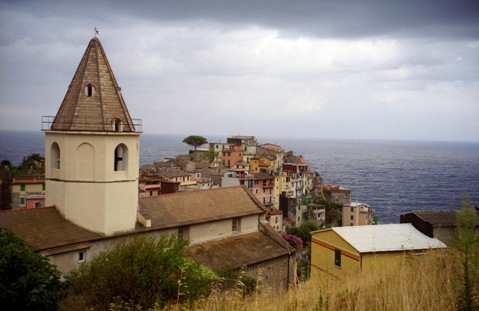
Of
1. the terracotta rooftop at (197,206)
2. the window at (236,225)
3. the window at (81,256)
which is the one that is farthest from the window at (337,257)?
the window at (81,256)

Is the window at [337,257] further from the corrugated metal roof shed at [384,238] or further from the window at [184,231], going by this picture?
the window at [184,231]

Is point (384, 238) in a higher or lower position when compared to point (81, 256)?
lower

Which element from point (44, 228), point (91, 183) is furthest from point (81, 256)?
point (91, 183)

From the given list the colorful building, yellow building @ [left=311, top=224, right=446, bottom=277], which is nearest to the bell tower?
yellow building @ [left=311, top=224, right=446, bottom=277]

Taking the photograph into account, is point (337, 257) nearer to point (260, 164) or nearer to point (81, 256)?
point (81, 256)

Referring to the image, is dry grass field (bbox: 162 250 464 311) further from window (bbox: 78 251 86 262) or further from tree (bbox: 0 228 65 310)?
window (bbox: 78 251 86 262)

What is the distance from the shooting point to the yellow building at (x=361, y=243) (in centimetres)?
1908

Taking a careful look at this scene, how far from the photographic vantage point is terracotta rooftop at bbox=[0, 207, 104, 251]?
15.1 m

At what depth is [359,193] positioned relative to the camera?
3994 inches

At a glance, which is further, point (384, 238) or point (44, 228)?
point (384, 238)

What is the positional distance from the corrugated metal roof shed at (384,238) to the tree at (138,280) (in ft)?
31.6

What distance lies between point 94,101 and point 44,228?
539cm

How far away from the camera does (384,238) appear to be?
2061 centimetres

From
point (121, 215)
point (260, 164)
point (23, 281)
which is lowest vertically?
point (260, 164)
